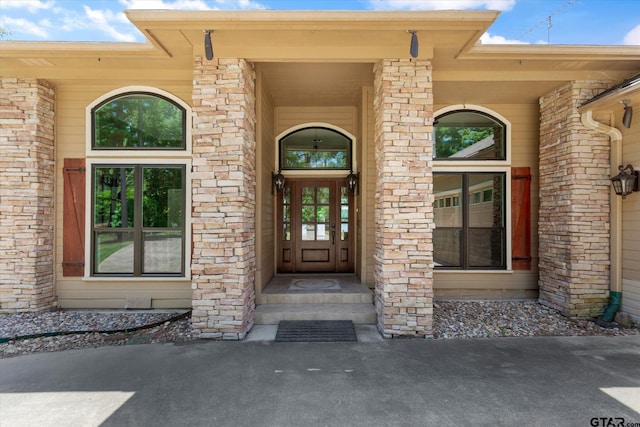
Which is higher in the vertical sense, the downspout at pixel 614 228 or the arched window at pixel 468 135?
the arched window at pixel 468 135

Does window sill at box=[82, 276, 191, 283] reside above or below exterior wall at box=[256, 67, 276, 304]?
below

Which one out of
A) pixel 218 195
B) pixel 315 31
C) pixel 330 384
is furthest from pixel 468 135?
pixel 330 384

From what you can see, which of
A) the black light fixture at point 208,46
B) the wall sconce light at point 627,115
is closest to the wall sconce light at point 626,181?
the wall sconce light at point 627,115

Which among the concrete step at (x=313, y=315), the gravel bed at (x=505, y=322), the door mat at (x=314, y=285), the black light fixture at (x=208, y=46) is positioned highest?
the black light fixture at (x=208, y=46)

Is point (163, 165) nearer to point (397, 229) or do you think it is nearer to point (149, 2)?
point (149, 2)

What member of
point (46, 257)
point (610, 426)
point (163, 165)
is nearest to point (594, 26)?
point (610, 426)

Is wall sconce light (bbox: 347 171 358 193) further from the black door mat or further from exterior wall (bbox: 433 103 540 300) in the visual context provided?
the black door mat

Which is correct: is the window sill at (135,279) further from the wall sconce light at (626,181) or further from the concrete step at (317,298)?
the wall sconce light at (626,181)

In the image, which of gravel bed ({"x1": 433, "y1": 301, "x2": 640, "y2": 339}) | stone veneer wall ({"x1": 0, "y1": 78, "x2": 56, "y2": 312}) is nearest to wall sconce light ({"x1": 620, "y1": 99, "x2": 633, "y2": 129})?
gravel bed ({"x1": 433, "y1": 301, "x2": 640, "y2": 339})

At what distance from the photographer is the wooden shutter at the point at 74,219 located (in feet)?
15.7

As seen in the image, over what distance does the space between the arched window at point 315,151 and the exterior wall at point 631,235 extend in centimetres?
389

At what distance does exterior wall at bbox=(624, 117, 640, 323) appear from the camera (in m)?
4.10

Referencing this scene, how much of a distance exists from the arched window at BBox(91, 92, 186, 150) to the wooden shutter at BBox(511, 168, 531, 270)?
17.6 ft

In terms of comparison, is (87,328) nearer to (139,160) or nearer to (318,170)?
(139,160)
